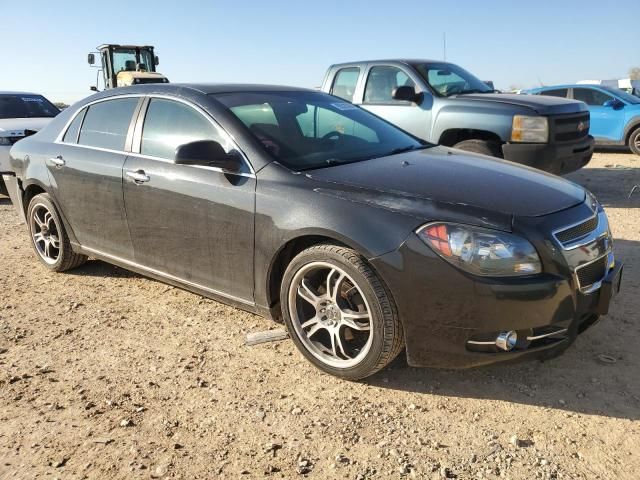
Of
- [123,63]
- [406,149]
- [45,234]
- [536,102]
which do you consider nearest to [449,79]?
[536,102]

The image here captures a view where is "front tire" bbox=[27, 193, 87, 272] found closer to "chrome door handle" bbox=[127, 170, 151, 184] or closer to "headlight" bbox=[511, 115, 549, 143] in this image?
"chrome door handle" bbox=[127, 170, 151, 184]

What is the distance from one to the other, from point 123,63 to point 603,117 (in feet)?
47.3

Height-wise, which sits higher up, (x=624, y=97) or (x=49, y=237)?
(x=624, y=97)

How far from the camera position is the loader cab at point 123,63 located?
708 inches

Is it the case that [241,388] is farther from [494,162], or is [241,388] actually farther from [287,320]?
[494,162]

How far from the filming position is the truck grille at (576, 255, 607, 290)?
2855 mm

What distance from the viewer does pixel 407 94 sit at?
7438mm

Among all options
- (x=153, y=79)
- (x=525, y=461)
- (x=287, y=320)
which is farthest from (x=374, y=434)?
(x=153, y=79)

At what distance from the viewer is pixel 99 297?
4.57 meters

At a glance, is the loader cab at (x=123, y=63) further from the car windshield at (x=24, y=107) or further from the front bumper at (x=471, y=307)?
the front bumper at (x=471, y=307)

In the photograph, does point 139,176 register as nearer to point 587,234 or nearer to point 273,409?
point 273,409

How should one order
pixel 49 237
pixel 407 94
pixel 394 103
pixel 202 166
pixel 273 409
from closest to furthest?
1. pixel 273 409
2. pixel 202 166
3. pixel 49 237
4. pixel 407 94
5. pixel 394 103

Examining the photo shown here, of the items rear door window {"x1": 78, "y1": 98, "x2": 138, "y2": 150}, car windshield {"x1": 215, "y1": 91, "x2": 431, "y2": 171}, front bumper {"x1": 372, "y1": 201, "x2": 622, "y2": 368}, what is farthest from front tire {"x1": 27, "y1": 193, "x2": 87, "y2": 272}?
front bumper {"x1": 372, "y1": 201, "x2": 622, "y2": 368}

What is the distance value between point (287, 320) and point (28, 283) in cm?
286
